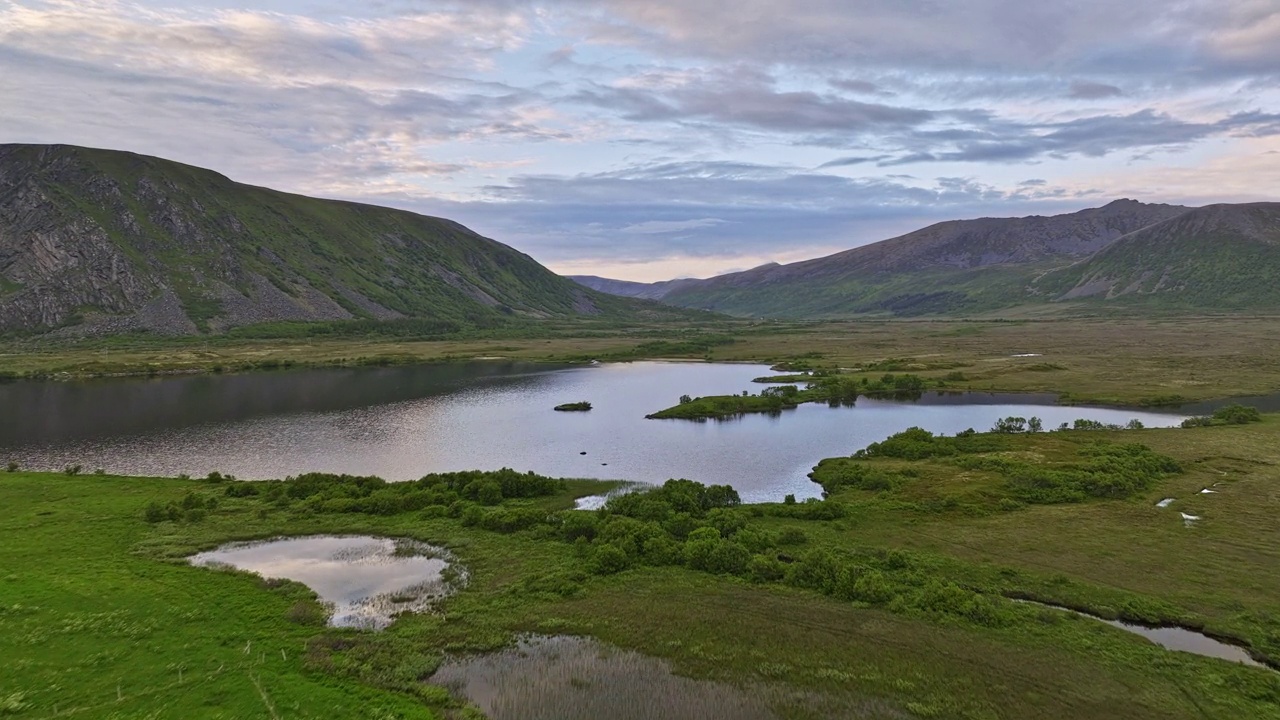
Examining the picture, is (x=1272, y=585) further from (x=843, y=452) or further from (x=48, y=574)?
(x=48, y=574)

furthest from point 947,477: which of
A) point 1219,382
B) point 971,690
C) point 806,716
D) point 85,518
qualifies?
point 1219,382

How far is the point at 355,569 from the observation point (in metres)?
45.2

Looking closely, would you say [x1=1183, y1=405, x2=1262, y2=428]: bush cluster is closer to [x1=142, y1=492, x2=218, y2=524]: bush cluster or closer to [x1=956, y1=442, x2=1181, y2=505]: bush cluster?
[x1=956, y1=442, x2=1181, y2=505]: bush cluster

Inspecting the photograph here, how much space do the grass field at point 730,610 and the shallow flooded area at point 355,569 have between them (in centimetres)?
164

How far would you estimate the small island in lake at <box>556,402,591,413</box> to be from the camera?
11112 centimetres

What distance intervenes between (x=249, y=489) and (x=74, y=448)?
40.5m

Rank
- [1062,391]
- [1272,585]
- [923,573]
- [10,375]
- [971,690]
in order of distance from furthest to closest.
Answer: [10,375] → [1062,391] → [923,573] → [1272,585] → [971,690]

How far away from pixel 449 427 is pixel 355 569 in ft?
178

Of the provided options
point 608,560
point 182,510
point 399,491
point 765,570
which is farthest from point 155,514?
point 765,570

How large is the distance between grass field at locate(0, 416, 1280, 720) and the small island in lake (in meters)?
55.4

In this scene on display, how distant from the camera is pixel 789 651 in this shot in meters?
33.7

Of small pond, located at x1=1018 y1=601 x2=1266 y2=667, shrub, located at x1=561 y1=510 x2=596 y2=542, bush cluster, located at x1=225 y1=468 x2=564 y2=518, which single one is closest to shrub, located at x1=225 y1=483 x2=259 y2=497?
bush cluster, located at x1=225 y1=468 x2=564 y2=518

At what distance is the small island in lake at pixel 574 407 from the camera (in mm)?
111125

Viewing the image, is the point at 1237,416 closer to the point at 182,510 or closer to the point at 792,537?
the point at 792,537
